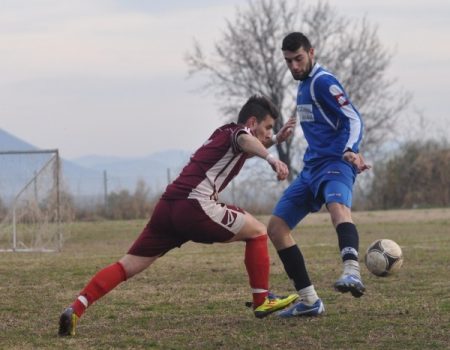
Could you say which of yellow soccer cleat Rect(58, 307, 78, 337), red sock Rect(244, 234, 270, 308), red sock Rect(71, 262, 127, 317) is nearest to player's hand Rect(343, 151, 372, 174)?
red sock Rect(244, 234, 270, 308)

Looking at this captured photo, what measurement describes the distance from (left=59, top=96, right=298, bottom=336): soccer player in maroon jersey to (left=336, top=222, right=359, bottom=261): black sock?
56 centimetres

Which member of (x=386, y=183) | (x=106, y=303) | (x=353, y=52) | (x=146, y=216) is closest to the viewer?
(x=106, y=303)

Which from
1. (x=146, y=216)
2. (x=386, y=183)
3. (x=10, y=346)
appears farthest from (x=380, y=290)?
(x=386, y=183)

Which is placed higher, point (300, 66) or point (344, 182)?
point (300, 66)

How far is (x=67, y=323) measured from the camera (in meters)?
6.48

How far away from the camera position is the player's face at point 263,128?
6.95 m

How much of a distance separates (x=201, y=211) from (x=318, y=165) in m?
1.09

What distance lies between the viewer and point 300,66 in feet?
23.6

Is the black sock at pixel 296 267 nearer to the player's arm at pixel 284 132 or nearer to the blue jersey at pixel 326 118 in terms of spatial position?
the blue jersey at pixel 326 118

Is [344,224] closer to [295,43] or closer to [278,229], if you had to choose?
[278,229]

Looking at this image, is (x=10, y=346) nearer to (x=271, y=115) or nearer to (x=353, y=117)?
(x=271, y=115)

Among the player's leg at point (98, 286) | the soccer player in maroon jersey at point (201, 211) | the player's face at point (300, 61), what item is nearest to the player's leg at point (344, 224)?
the soccer player in maroon jersey at point (201, 211)

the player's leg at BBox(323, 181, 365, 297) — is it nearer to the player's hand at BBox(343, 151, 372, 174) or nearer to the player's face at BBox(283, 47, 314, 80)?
the player's hand at BBox(343, 151, 372, 174)

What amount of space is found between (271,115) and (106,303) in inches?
99.0
